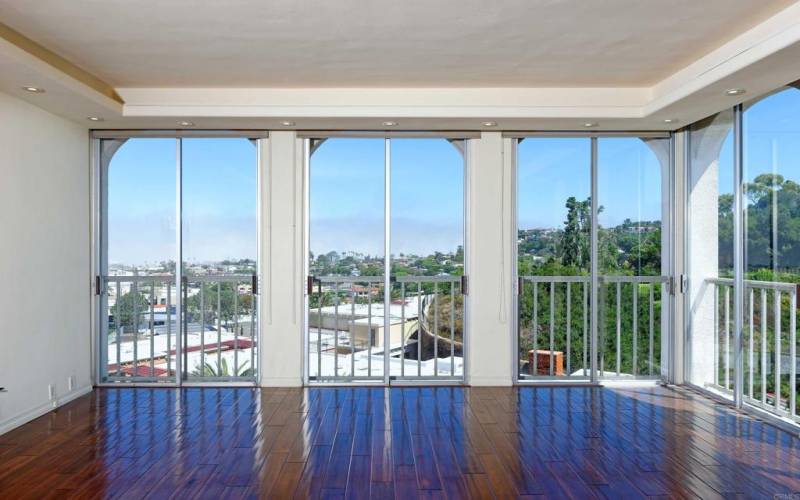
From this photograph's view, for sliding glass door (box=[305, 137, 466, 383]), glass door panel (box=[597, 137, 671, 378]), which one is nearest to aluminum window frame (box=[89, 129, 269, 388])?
sliding glass door (box=[305, 137, 466, 383])

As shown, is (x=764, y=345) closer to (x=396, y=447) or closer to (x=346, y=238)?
(x=396, y=447)

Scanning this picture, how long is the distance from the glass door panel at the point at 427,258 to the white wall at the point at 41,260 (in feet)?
8.56

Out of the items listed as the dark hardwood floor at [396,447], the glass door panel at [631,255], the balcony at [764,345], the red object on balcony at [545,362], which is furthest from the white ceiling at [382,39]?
the dark hardwood floor at [396,447]

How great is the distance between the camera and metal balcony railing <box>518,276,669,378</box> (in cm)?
489

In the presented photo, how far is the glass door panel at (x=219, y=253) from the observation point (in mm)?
4777

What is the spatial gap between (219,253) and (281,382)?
1.26 meters

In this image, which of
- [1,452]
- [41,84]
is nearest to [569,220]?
[41,84]

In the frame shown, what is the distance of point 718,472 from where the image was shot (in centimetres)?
294

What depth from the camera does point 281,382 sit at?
4781 millimetres

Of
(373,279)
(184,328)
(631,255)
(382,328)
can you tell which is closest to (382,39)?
(373,279)

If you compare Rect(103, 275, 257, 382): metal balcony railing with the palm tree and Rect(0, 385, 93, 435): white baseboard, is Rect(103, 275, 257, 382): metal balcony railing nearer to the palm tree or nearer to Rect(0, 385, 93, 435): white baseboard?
the palm tree

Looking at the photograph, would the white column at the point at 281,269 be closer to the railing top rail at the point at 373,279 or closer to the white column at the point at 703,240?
the railing top rail at the point at 373,279

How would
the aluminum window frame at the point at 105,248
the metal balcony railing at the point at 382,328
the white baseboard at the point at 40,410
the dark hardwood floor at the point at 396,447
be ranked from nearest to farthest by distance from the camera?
the dark hardwood floor at the point at 396,447, the white baseboard at the point at 40,410, the aluminum window frame at the point at 105,248, the metal balcony railing at the point at 382,328

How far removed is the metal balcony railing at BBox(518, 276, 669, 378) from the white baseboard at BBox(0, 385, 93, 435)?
3.74 metres
